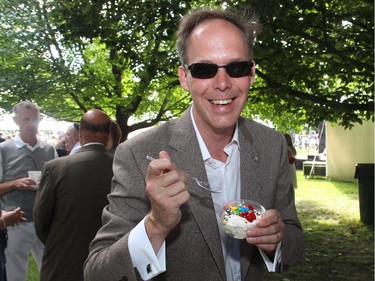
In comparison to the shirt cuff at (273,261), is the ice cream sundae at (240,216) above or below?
above

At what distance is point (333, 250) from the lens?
7.60m

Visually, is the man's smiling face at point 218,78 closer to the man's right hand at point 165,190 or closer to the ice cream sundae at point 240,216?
the ice cream sundae at point 240,216

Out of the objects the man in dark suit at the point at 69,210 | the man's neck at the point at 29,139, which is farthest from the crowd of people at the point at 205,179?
the man's neck at the point at 29,139

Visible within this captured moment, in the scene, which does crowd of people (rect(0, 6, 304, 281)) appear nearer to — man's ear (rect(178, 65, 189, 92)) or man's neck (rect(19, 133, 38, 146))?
man's ear (rect(178, 65, 189, 92))

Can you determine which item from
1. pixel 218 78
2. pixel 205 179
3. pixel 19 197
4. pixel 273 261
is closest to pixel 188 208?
pixel 205 179

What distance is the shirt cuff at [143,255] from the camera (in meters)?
1.42

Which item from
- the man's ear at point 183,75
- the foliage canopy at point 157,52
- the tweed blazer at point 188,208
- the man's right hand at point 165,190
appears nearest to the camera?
the man's right hand at point 165,190

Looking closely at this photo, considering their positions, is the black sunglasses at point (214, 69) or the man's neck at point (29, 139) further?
the man's neck at point (29, 139)

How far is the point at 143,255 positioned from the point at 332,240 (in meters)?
7.75

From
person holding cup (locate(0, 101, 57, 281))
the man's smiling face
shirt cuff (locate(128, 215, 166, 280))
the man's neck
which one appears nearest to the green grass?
person holding cup (locate(0, 101, 57, 281))

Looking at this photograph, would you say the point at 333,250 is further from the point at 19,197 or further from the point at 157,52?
the point at 19,197

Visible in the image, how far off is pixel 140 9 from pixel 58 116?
885 cm

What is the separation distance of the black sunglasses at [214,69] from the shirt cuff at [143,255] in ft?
2.32

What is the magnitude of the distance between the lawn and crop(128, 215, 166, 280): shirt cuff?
200 inches
